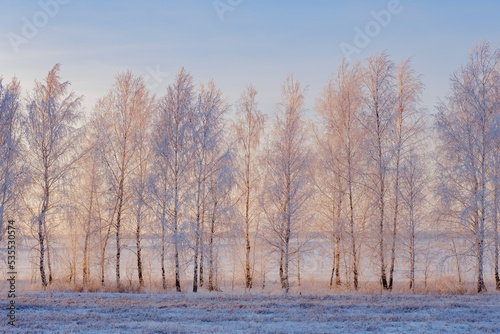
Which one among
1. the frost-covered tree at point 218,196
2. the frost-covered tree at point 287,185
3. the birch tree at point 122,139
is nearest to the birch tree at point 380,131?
the frost-covered tree at point 287,185

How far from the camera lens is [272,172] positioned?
823 inches

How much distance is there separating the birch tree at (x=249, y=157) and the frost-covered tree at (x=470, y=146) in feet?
32.7

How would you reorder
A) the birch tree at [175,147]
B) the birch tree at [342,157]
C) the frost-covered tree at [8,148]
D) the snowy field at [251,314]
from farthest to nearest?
the birch tree at [342,157], the birch tree at [175,147], the frost-covered tree at [8,148], the snowy field at [251,314]

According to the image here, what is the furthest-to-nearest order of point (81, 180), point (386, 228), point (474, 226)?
point (81, 180) < point (386, 228) < point (474, 226)

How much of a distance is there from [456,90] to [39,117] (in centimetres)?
2161

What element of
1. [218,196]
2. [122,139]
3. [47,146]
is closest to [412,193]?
[218,196]

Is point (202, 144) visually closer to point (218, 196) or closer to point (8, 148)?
point (218, 196)

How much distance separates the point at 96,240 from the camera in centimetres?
2530

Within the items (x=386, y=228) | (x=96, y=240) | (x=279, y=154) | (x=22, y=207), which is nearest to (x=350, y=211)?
(x=386, y=228)

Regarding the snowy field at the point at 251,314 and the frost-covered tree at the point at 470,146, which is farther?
the frost-covered tree at the point at 470,146

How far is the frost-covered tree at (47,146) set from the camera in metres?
21.1

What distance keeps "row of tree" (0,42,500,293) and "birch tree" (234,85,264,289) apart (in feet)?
1.33

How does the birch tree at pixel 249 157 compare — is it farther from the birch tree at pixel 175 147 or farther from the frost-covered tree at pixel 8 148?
the frost-covered tree at pixel 8 148

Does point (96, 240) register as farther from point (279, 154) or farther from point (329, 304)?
point (329, 304)
